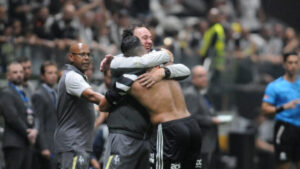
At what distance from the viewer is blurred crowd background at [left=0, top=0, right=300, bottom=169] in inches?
552

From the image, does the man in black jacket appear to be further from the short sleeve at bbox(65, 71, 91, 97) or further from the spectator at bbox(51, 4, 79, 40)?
the short sleeve at bbox(65, 71, 91, 97)

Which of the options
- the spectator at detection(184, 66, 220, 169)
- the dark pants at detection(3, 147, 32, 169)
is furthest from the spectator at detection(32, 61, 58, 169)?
the spectator at detection(184, 66, 220, 169)

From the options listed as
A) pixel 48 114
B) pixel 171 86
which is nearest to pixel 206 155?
pixel 48 114

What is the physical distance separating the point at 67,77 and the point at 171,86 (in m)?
1.49

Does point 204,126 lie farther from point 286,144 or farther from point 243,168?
point 243,168

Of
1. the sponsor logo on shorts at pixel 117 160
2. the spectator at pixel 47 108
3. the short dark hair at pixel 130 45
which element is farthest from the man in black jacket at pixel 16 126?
the short dark hair at pixel 130 45

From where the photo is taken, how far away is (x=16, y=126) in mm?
11500

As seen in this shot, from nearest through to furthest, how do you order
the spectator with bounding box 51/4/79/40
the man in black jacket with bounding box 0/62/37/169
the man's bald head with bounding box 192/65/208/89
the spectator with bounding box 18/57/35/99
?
the man in black jacket with bounding box 0/62/37/169 → the spectator with bounding box 18/57/35/99 → the man's bald head with bounding box 192/65/208/89 → the spectator with bounding box 51/4/79/40

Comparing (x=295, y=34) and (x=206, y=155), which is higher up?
(x=295, y=34)

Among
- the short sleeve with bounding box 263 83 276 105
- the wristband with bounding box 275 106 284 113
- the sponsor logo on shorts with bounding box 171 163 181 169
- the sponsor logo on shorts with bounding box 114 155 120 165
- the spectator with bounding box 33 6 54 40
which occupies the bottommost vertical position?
the sponsor logo on shorts with bounding box 171 163 181 169

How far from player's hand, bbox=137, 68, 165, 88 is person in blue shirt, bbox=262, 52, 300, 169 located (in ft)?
13.6

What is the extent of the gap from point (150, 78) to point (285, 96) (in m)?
4.56

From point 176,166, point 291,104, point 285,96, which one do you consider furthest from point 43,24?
point 176,166

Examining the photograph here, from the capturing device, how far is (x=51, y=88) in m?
12.1
